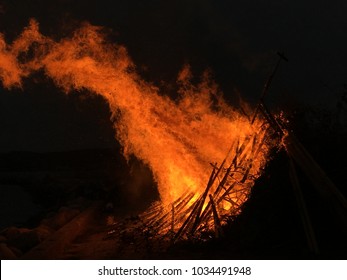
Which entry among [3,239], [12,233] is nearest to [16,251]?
[3,239]

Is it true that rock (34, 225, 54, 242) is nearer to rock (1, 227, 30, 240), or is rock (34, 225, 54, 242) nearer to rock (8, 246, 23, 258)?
rock (1, 227, 30, 240)

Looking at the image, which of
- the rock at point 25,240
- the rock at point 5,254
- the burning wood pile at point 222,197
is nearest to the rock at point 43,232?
the rock at point 25,240

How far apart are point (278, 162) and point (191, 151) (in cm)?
384

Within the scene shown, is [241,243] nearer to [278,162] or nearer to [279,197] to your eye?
[279,197]

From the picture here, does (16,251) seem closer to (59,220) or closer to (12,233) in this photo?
(12,233)

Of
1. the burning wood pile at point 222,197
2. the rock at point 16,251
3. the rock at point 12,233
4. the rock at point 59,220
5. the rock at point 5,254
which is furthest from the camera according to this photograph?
the rock at point 59,220

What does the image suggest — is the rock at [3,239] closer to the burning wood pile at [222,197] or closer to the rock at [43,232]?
the rock at [43,232]

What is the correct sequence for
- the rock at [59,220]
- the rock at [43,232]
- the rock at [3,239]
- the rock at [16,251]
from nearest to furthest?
the rock at [16,251]
the rock at [3,239]
the rock at [43,232]
the rock at [59,220]

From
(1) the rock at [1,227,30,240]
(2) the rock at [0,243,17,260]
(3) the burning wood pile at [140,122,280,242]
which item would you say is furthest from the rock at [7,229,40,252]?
(3) the burning wood pile at [140,122,280,242]

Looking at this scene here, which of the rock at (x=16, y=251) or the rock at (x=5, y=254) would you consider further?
the rock at (x=16, y=251)

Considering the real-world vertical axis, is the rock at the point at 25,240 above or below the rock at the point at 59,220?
below

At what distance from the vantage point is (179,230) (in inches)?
424

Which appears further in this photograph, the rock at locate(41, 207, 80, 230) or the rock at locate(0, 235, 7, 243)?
the rock at locate(41, 207, 80, 230)

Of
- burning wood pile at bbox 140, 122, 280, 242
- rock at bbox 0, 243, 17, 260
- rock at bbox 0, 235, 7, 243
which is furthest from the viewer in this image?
rock at bbox 0, 235, 7, 243
